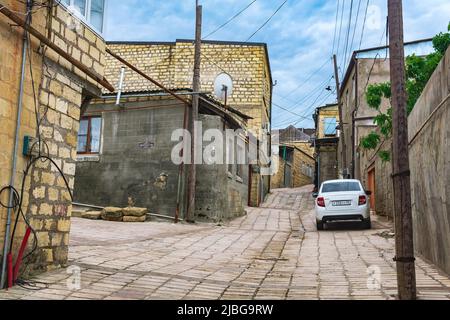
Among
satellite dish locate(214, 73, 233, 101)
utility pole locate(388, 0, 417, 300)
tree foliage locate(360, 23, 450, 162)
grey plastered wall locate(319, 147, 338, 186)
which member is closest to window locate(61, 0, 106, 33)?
→ utility pole locate(388, 0, 417, 300)

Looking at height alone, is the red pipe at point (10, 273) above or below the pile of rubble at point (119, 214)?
below

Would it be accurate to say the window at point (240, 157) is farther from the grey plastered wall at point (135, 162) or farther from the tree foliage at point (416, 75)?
the tree foliage at point (416, 75)

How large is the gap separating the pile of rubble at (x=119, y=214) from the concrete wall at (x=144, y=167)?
86 cm

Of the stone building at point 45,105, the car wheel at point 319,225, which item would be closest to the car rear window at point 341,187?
the car wheel at point 319,225

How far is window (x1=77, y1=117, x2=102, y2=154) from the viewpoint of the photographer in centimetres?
1648

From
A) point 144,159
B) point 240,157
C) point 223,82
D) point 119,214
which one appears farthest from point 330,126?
point 119,214

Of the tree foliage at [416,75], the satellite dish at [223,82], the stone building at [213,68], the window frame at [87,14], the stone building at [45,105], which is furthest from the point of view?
the stone building at [213,68]

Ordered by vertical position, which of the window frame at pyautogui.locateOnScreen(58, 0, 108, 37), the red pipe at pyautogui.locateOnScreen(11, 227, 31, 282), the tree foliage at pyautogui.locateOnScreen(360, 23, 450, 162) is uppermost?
the tree foliage at pyautogui.locateOnScreen(360, 23, 450, 162)

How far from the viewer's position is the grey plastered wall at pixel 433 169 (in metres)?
6.10

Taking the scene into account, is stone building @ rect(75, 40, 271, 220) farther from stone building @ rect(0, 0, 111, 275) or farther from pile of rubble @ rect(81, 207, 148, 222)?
stone building @ rect(0, 0, 111, 275)

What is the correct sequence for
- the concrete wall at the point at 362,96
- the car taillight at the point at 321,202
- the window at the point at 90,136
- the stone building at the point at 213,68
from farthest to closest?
1. the stone building at the point at 213,68
2. the concrete wall at the point at 362,96
3. the window at the point at 90,136
4. the car taillight at the point at 321,202

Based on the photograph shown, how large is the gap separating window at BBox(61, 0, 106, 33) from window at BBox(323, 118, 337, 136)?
3224 centimetres

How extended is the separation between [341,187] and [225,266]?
295 inches

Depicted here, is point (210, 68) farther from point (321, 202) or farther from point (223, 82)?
point (321, 202)
